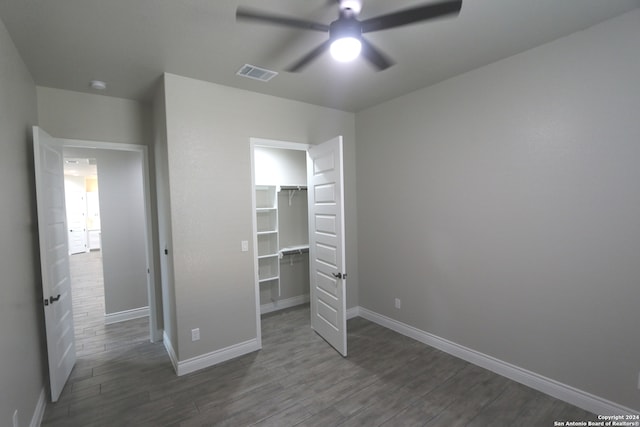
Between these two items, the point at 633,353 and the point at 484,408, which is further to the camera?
the point at 484,408

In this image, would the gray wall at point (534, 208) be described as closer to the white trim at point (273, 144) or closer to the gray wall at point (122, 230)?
the white trim at point (273, 144)

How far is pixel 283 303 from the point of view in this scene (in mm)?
4480

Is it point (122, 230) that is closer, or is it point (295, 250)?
point (122, 230)

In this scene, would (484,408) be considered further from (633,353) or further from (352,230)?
(352,230)

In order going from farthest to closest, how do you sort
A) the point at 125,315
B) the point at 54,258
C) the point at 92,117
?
the point at 125,315, the point at 92,117, the point at 54,258

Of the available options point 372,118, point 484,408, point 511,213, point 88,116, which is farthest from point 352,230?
→ point 88,116

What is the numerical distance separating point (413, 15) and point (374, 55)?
40 centimetres

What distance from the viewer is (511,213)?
8.27 ft

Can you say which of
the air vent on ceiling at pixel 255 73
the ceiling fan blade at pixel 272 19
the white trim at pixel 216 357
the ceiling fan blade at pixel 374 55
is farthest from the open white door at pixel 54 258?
the ceiling fan blade at pixel 374 55

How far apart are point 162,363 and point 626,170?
4378 millimetres

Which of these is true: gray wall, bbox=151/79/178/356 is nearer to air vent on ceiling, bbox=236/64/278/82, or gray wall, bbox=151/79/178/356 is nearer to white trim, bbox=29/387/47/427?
air vent on ceiling, bbox=236/64/278/82

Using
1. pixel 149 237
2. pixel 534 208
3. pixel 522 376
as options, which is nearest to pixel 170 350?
pixel 149 237

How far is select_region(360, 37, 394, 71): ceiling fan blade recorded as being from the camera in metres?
1.72

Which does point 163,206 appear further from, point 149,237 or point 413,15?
point 413,15
